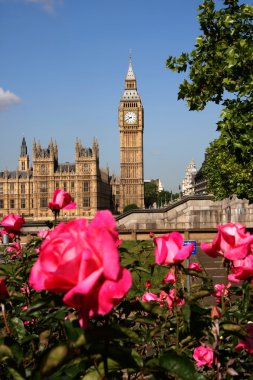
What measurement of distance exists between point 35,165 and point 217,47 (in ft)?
270

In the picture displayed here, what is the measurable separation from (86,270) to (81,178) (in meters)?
89.5

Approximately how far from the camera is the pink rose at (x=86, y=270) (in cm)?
107

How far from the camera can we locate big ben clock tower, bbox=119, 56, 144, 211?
96.7 metres

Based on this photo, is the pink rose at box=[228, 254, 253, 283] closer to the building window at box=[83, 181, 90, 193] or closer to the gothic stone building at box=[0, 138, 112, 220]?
the gothic stone building at box=[0, 138, 112, 220]

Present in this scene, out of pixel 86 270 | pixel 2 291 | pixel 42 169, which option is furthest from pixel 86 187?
pixel 86 270

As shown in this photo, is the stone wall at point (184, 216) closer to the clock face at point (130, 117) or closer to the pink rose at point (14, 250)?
the pink rose at point (14, 250)

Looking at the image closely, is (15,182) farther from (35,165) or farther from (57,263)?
(57,263)

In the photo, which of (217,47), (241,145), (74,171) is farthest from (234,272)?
(74,171)

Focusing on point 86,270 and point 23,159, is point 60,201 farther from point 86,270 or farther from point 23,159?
point 23,159

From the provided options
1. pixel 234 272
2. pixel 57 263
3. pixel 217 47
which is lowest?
pixel 234 272

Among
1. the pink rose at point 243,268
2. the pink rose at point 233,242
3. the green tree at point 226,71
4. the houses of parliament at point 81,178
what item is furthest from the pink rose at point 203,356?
the houses of parliament at point 81,178

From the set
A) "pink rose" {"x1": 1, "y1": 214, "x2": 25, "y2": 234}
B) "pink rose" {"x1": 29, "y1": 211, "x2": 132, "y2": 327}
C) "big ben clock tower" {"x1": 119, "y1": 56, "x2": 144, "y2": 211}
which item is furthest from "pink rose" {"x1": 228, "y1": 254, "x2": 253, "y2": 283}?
"big ben clock tower" {"x1": 119, "y1": 56, "x2": 144, "y2": 211}

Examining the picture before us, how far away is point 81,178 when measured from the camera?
90.1 m

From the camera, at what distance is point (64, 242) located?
115 centimetres
